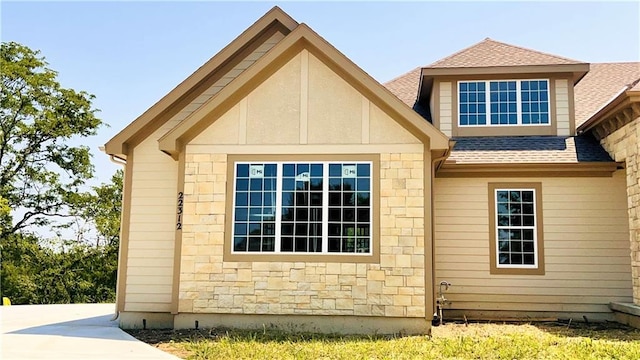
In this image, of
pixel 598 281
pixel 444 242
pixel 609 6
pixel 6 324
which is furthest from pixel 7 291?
pixel 609 6

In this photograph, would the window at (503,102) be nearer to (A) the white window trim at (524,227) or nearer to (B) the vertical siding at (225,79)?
(A) the white window trim at (524,227)

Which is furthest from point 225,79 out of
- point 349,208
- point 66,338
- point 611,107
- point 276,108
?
point 611,107

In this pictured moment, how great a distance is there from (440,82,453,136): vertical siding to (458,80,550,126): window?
0.79 feet

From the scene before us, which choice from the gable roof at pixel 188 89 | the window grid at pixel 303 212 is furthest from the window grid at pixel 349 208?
the gable roof at pixel 188 89

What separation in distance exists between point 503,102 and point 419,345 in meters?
7.20

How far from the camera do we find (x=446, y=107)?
13.7 meters

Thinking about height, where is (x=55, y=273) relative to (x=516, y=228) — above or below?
below

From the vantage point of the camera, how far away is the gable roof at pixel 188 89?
1110cm

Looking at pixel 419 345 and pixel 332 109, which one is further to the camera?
pixel 332 109

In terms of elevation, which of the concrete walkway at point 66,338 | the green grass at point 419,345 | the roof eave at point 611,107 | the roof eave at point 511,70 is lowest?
the concrete walkway at point 66,338

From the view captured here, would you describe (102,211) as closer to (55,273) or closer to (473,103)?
(55,273)

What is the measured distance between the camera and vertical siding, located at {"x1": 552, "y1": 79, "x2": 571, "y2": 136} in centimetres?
1319

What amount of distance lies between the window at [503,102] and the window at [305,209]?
460 centimetres

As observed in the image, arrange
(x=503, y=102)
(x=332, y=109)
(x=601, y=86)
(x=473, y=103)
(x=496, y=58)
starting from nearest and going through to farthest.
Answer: (x=332, y=109) < (x=503, y=102) < (x=473, y=103) < (x=496, y=58) < (x=601, y=86)
